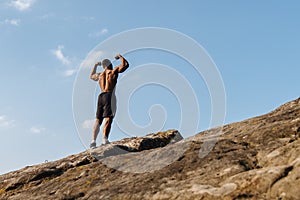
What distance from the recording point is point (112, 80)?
13.8m

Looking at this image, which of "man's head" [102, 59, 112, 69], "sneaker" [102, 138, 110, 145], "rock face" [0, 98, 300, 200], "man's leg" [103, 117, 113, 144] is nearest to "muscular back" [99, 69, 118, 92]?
"man's head" [102, 59, 112, 69]

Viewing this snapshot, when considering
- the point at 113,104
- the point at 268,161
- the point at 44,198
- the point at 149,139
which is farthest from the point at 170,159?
the point at 113,104

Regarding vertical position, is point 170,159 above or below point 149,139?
below

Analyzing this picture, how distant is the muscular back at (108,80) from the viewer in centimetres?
1375

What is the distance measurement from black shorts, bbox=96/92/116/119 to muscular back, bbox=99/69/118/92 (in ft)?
0.63

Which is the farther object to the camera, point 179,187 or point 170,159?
point 170,159

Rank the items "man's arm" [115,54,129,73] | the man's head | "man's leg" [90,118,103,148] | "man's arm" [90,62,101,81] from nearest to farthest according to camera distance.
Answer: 1. "man's leg" [90,118,103,148]
2. "man's arm" [115,54,129,73]
3. the man's head
4. "man's arm" [90,62,101,81]

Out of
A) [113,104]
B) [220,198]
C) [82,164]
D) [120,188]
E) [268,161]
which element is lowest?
[220,198]

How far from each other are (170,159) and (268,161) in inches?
96.0

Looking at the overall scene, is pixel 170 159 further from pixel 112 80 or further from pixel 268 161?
pixel 112 80

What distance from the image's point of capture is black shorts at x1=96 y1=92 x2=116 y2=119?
13.6m

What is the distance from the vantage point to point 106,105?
1362cm

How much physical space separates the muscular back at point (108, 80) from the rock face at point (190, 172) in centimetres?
308

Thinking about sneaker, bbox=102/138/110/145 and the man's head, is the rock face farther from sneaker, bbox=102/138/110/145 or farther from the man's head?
the man's head
